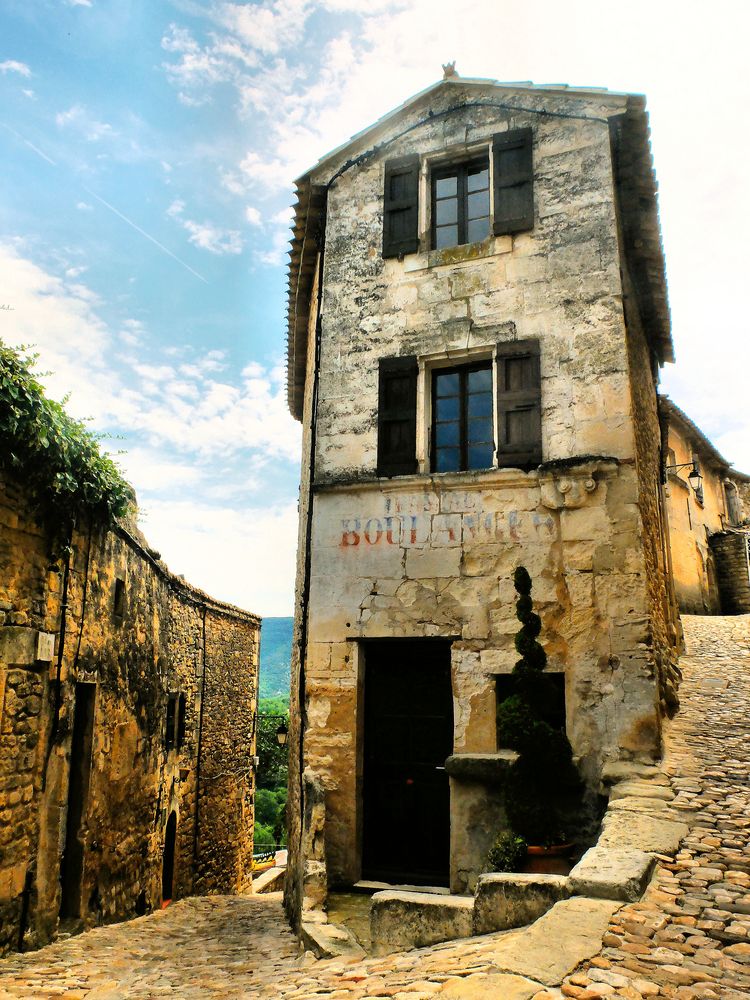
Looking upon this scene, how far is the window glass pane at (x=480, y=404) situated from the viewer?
8.12m

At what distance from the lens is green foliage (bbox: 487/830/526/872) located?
5.80 meters

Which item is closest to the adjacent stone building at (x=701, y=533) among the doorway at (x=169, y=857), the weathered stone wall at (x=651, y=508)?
the weathered stone wall at (x=651, y=508)

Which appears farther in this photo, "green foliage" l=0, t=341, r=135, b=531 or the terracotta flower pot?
"green foliage" l=0, t=341, r=135, b=531

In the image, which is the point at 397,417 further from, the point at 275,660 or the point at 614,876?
the point at 275,660

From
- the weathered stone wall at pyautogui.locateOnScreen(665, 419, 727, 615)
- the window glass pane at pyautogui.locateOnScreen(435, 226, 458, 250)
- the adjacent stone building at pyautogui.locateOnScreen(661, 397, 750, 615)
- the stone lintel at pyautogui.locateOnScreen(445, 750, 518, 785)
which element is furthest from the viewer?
the adjacent stone building at pyautogui.locateOnScreen(661, 397, 750, 615)

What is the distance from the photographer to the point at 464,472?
7.69 meters

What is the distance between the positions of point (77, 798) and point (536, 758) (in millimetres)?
5141

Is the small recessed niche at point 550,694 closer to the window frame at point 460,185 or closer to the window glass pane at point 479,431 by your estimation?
the window glass pane at point 479,431

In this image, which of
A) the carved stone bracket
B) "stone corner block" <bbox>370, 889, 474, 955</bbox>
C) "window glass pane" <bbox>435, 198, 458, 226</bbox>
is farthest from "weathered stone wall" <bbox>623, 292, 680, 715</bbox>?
"stone corner block" <bbox>370, 889, 474, 955</bbox>

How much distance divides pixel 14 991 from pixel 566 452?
21.4 feet

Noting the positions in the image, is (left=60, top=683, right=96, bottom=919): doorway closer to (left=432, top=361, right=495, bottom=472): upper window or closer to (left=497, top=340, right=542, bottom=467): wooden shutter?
(left=432, top=361, right=495, bottom=472): upper window

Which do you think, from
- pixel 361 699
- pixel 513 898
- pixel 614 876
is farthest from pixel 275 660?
pixel 614 876

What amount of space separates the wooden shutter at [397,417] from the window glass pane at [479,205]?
1995 millimetres

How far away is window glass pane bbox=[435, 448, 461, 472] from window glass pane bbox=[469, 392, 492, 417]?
481mm
